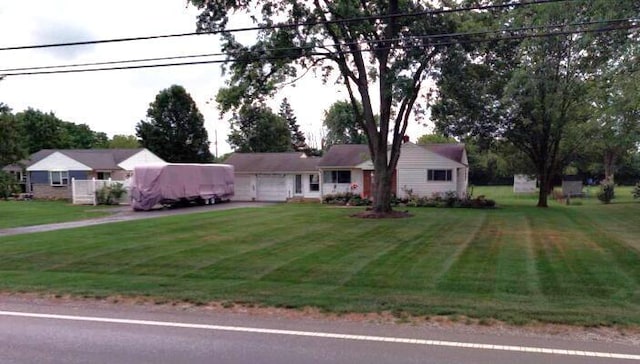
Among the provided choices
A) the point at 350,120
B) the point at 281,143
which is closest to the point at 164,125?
the point at 281,143

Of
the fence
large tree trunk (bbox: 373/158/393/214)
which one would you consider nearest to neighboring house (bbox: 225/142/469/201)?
the fence

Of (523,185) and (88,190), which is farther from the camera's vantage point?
(523,185)

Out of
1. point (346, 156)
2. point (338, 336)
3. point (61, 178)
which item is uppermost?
point (346, 156)

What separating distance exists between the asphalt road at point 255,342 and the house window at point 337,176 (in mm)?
31700

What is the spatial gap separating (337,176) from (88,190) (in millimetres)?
17160

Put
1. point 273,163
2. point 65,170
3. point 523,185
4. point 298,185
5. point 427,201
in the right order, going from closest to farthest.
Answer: point 427,201 → point 298,185 → point 273,163 → point 65,170 → point 523,185

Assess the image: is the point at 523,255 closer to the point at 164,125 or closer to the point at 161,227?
the point at 161,227

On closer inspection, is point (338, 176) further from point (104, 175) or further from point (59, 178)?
point (59, 178)

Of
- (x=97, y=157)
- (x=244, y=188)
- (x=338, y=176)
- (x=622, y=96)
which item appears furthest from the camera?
(x=97, y=157)

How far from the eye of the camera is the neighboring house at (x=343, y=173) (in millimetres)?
36062

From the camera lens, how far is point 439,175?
118ft

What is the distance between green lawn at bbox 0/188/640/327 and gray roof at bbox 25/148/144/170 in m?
28.9

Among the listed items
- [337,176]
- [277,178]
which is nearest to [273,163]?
[277,178]

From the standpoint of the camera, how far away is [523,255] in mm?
12742
